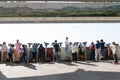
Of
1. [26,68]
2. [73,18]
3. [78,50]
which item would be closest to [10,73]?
[26,68]

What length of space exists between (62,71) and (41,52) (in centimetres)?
341

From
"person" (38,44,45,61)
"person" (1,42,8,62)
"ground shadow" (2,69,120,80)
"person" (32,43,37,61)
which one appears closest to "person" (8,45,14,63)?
"person" (1,42,8,62)

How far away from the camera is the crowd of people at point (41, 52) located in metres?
18.2

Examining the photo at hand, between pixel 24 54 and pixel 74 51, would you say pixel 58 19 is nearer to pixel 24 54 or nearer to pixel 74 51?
pixel 74 51

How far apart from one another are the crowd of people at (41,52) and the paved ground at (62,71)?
761 mm

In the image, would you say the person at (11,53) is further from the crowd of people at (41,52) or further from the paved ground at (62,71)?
the paved ground at (62,71)

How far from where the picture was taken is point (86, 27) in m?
37.4

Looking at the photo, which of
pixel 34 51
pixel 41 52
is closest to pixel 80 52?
pixel 41 52

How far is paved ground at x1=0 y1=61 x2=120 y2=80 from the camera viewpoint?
13742 mm

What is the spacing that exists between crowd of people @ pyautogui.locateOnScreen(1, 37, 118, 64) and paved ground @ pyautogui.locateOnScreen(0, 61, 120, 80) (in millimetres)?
761

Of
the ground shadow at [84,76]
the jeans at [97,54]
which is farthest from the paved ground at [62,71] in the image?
the jeans at [97,54]

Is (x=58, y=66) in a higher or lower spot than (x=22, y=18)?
lower

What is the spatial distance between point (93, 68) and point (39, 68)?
2740 millimetres

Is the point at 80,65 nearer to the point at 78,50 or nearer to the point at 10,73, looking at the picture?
the point at 78,50
